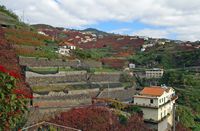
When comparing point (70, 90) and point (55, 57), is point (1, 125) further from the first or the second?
point (55, 57)

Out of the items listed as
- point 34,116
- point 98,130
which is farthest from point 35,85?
point 98,130

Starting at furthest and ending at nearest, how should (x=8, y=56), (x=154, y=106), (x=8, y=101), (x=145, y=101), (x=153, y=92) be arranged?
(x=153, y=92) < (x=145, y=101) < (x=154, y=106) < (x=8, y=56) < (x=8, y=101)

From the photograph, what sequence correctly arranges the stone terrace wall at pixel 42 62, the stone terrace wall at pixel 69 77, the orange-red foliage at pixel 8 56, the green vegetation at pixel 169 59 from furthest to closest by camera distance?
the green vegetation at pixel 169 59, the stone terrace wall at pixel 42 62, the stone terrace wall at pixel 69 77, the orange-red foliage at pixel 8 56

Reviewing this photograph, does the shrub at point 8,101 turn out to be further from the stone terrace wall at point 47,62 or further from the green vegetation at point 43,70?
the stone terrace wall at point 47,62

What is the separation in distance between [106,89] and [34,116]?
1043 centimetres

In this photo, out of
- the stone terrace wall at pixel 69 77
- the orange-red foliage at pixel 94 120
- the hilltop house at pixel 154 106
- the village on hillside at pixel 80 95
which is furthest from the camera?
the hilltop house at pixel 154 106

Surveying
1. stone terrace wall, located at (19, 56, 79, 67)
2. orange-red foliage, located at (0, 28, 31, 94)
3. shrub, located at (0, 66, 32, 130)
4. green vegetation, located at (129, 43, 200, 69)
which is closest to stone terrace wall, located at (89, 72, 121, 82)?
stone terrace wall, located at (19, 56, 79, 67)

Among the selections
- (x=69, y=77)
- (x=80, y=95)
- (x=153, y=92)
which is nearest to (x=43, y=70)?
(x=69, y=77)

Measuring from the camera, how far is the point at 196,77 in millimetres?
51031

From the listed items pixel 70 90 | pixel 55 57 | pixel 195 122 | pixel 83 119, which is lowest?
pixel 195 122

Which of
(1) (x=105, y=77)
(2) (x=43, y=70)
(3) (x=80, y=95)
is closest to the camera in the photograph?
(3) (x=80, y=95)

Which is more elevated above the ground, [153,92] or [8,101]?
[8,101]

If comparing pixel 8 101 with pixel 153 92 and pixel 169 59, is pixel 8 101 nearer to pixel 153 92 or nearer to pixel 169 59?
pixel 153 92

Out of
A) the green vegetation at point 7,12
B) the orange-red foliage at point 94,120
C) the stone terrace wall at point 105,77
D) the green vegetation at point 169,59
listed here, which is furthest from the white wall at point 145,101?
the green vegetation at point 169,59
